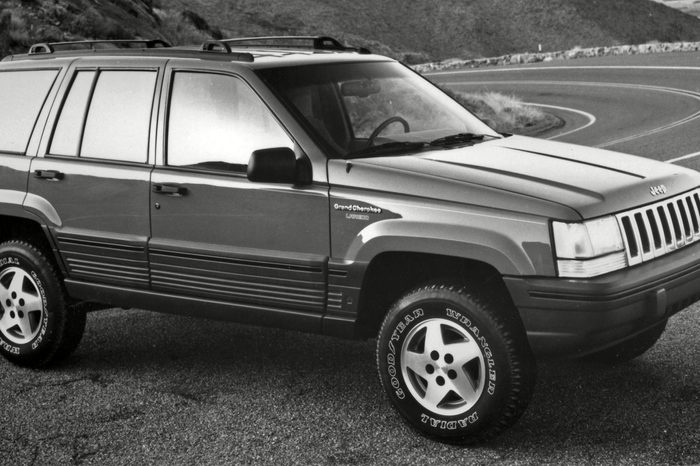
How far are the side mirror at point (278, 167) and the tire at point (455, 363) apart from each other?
0.77 metres

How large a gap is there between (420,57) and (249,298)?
77842 millimetres

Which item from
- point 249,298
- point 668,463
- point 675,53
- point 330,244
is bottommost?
point 675,53

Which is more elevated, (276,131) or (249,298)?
(276,131)

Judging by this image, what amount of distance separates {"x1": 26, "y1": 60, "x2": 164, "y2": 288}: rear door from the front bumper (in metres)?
2.16

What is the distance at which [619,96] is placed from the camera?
2831cm

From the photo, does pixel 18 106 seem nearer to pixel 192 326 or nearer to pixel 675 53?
pixel 192 326

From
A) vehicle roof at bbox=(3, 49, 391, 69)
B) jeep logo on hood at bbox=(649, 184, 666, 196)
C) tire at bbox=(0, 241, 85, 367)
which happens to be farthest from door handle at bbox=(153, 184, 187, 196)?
jeep logo on hood at bbox=(649, 184, 666, 196)

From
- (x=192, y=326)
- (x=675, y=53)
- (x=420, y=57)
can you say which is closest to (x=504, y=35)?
(x=420, y=57)

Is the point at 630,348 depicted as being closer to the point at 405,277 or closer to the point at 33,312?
the point at 405,277

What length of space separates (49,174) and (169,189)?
2.97 feet

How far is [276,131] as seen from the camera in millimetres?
5215

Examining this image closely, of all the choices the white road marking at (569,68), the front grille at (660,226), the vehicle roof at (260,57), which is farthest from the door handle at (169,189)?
the white road marking at (569,68)

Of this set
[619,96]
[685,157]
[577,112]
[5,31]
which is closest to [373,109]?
[685,157]

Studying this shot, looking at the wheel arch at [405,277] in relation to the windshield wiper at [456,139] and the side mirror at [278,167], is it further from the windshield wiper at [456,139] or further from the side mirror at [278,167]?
the windshield wiper at [456,139]
